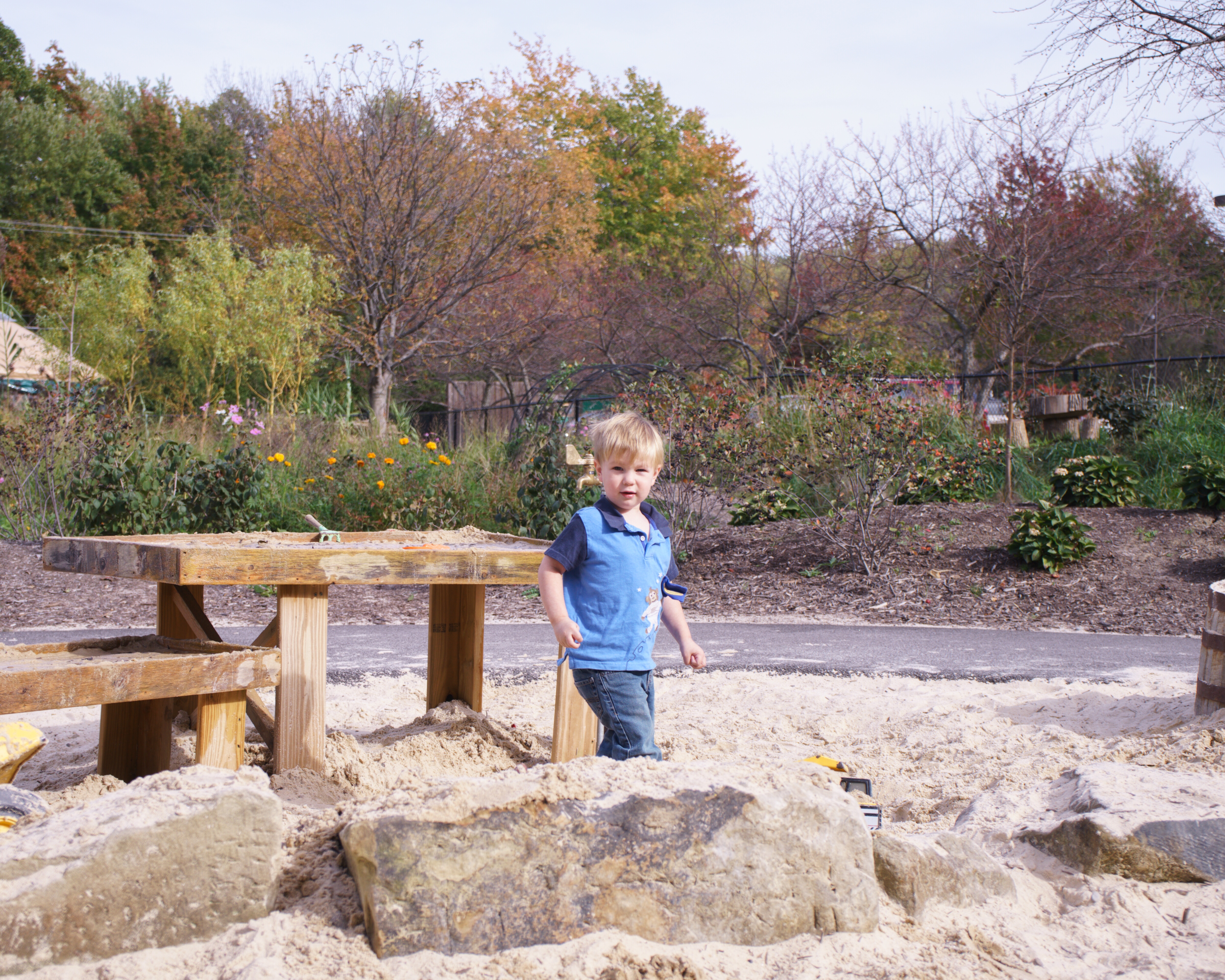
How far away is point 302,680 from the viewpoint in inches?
126

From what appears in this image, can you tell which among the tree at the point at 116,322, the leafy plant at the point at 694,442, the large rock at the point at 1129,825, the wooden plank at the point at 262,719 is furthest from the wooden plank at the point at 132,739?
the tree at the point at 116,322

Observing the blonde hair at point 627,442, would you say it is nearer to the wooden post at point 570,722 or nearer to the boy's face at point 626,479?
the boy's face at point 626,479

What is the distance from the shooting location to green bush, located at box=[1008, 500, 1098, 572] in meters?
8.07

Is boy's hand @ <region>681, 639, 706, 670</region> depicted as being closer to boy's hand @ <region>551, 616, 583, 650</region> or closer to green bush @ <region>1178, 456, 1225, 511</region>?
boy's hand @ <region>551, 616, 583, 650</region>

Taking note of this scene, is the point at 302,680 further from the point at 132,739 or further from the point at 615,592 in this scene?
the point at 615,592

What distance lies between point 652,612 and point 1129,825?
4.52 ft

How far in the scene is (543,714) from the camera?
4500 mm

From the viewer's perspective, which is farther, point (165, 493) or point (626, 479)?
point (165, 493)

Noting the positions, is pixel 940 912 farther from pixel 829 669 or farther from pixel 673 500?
A: pixel 673 500

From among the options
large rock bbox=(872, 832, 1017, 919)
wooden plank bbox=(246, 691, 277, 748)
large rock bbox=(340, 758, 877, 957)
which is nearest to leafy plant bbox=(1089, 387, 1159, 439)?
large rock bbox=(872, 832, 1017, 919)

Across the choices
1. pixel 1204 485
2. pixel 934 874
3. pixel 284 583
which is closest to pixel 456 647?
pixel 284 583

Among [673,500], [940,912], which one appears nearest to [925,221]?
[673,500]

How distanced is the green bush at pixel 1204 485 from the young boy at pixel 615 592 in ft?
26.6

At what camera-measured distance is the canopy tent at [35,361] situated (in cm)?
1149
